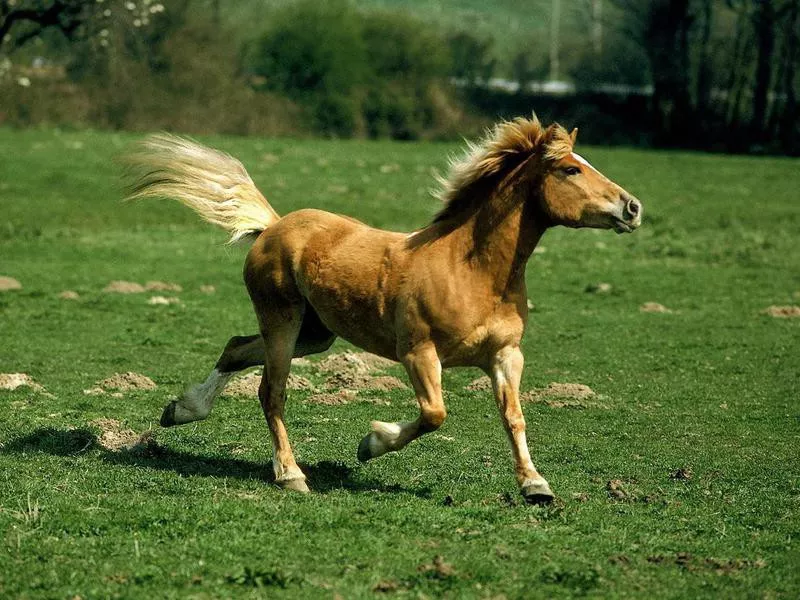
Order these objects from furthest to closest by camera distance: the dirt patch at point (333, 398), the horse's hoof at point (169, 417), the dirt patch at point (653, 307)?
the dirt patch at point (653, 307) < the dirt patch at point (333, 398) < the horse's hoof at point (169, 417)

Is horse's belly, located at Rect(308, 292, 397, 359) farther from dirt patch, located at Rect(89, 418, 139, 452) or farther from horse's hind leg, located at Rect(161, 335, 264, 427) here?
dirt patch, located at Rect(89, 418, 139, 452)

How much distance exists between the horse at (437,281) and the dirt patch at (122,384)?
8.82 feet

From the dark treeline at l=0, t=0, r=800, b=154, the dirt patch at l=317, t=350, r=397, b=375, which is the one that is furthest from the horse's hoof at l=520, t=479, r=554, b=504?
the dark treeline at l=0, t=0, r=800, b=154

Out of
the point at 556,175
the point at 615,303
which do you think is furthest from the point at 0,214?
the point at 556,175

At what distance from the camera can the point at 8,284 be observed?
2086 centimetres

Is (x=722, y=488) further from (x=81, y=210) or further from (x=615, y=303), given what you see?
(x=81, y=210)

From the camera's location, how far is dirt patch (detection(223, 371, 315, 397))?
12883mm

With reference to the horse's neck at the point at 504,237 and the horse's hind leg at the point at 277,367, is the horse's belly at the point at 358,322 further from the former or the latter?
the horse's neck at the point at 504,237

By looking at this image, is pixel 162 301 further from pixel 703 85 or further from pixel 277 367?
pixel 703 85

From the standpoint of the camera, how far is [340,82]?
5712 centimetres

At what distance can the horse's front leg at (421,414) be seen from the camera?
9000 millimetres

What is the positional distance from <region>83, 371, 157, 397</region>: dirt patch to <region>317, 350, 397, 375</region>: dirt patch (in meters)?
1.91

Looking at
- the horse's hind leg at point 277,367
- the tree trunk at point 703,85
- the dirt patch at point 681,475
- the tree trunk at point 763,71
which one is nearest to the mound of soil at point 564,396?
the dirt patch at point 681,475

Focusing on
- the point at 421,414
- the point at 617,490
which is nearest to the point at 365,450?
the point at 421,414
